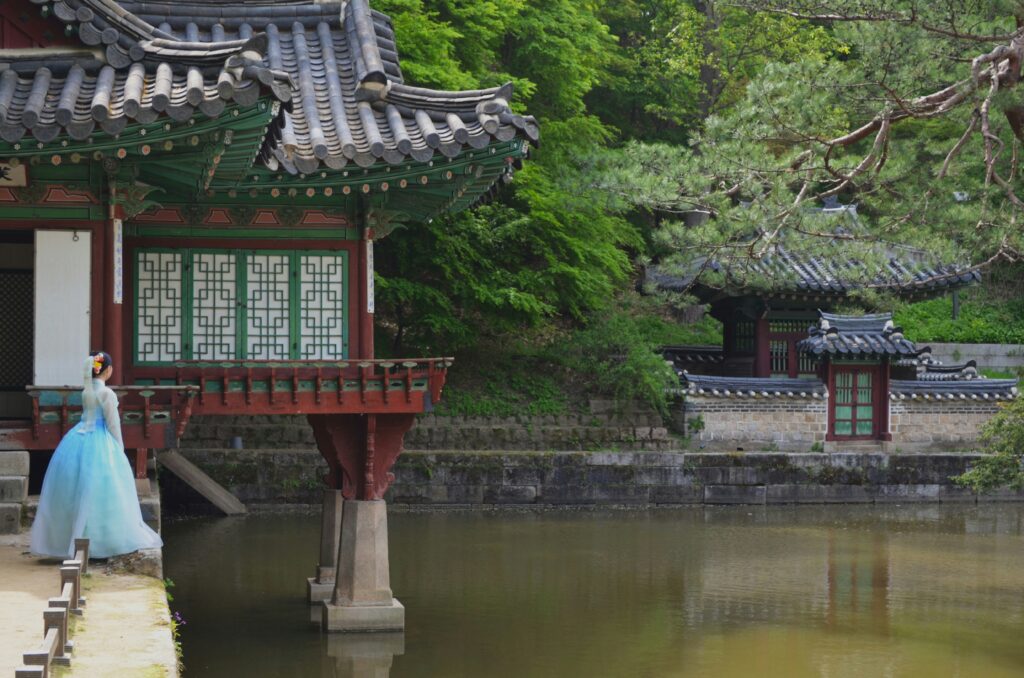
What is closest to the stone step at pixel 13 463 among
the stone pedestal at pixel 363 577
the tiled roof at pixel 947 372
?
the stone pedestal at pixel 363 577

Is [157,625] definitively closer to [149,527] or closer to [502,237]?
[149,527]

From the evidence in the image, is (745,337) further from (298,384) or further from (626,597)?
(298,384)

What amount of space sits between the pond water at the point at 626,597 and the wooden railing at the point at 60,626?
13.7 feet

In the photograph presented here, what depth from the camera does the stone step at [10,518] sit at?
33.6 feet

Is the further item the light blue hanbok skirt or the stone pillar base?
the stone pillar base

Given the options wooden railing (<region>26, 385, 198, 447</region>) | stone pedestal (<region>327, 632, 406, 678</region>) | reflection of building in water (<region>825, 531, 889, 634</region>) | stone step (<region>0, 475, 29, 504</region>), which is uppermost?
wooden railing (<region>26, 385, 198, 447</region>)

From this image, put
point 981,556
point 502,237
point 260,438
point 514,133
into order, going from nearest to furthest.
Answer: point 514,133, point 981,556, point 260,438, point 502,237

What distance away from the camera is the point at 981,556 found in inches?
793

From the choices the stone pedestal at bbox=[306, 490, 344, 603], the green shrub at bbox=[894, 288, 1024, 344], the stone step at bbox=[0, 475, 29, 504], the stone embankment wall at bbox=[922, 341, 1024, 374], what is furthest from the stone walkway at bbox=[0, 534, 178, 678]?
the stone embankment wall at bbox=[922, 341, 1024, 374]

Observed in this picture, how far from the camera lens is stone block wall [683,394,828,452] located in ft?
90.5

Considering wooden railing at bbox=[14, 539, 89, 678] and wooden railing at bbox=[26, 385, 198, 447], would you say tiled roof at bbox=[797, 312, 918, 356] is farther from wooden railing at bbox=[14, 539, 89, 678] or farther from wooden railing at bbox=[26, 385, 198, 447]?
wooden railing at bbox=[14, 539, 89, 678]

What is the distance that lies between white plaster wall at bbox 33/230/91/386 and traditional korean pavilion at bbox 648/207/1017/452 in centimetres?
1708

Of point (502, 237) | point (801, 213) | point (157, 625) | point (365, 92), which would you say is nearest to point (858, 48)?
point (801, 213)

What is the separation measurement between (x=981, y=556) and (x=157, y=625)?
50.5 ft
